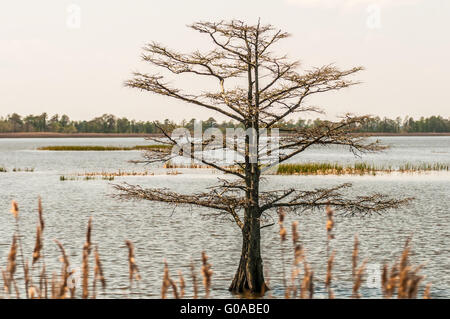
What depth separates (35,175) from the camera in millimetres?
70125

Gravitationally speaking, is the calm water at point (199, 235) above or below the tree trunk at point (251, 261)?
below

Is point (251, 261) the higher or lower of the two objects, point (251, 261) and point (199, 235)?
the higher

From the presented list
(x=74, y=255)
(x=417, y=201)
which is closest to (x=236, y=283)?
(x=74, y=255)

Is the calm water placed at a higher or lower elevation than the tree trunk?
lower

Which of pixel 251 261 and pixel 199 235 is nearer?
pixel 251 261

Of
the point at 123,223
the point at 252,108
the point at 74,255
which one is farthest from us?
the point at 123,223

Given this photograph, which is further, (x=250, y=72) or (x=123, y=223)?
(x=123, y=223)

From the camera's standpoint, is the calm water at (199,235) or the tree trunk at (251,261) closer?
the tree trunk at (251,261)

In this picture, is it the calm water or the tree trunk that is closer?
the tree trunk
